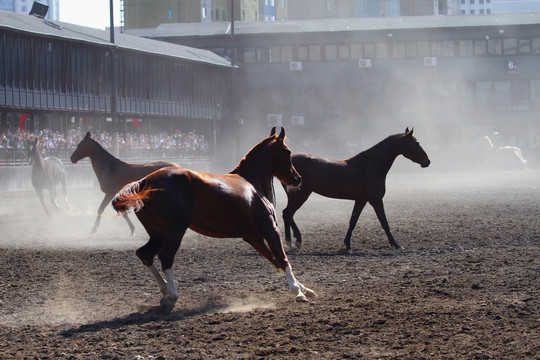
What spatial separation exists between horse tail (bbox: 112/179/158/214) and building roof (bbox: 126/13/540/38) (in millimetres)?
52549

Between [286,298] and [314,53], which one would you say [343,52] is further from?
[286,298]

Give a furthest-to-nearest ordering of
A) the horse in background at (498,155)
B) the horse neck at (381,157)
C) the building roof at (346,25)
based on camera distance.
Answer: the building roof at (346,25) → the horse in background at (498,155) → the horse neck at (381,157)

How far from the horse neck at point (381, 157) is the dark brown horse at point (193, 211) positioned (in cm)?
491

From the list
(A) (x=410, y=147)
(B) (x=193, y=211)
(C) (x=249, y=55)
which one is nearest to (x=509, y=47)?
(C) (x=249, y=55)

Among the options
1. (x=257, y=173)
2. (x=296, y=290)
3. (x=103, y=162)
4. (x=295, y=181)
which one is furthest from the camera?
(x=103, y=162)

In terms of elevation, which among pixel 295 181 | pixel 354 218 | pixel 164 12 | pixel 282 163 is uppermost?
pixel 164 12

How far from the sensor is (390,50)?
58281 millimetres

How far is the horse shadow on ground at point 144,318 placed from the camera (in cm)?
704

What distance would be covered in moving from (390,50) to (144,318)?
175ft

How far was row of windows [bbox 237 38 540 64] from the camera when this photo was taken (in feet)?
191

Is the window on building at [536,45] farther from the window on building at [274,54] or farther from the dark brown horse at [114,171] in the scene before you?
the dark brown horse at [114,171]

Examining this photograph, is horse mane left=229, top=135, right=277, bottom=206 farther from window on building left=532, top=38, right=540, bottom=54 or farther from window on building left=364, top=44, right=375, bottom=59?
window on building left=532, top=38, right=540, bottom=54

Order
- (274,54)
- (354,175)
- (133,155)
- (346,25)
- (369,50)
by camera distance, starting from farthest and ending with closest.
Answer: (346,25), (274,54), (369,50), (133,155), (354,175)

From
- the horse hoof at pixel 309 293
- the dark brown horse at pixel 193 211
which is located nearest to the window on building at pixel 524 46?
the dark brown horse at pixel 193 211
